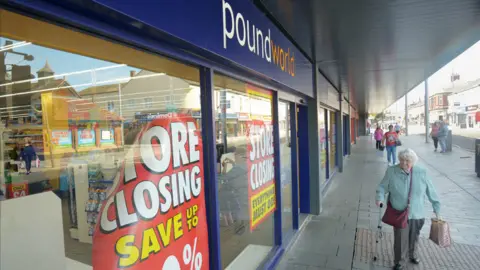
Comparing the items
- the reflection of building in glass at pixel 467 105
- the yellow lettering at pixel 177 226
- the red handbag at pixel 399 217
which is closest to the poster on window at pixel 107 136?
the yellow lettering at pixel 177 226

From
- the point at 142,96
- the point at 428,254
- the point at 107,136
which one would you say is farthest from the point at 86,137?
the point at 428,254

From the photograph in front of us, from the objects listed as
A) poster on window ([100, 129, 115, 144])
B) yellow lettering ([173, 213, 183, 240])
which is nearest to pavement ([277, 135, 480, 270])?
yellow lettering ([173, 213, 183, 240])

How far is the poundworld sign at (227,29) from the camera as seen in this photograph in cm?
166

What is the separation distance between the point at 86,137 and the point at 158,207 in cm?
137

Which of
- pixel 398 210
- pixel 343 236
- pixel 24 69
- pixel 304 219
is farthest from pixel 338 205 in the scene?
pixel 24 69

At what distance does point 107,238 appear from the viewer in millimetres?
1748

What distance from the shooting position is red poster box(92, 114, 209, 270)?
179cm

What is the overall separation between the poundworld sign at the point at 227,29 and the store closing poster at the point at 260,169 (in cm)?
51

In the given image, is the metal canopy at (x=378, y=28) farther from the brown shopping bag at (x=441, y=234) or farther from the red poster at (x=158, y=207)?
the brown shopping bag at (x=441, y=234)

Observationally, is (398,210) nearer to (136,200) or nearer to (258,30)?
(258,30)

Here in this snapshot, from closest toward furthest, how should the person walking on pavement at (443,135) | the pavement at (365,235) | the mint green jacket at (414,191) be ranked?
1. the mint green jacket at (414,191)
2. the pavement at (365,235)
3. the person walking on pavement at (443,135)

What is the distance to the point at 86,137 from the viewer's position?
2.95m

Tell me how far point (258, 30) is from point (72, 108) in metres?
1.96

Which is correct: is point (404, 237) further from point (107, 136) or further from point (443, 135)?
point (443, 135)
